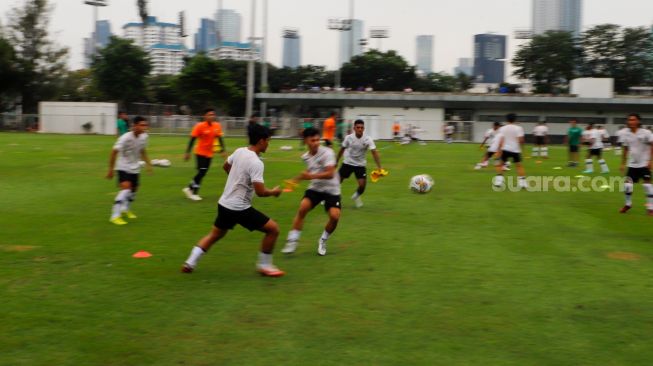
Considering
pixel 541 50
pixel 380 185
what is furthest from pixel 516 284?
pixel 541 50

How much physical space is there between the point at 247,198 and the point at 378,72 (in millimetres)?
73611

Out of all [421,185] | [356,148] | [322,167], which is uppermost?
[356,148]

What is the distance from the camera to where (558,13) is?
117375 millimetres

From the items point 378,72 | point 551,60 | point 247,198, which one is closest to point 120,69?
point 378,72

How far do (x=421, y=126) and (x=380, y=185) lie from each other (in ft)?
115

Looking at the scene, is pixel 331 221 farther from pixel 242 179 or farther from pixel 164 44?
pixel 164 44

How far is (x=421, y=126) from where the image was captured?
5028cm

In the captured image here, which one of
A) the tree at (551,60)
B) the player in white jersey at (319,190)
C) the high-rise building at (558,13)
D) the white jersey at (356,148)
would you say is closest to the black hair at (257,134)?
the player in white jersey at (319,190)

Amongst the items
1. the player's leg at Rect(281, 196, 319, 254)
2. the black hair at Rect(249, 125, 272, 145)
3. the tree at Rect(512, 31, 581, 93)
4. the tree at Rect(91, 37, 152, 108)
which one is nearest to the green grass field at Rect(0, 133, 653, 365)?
the player's leg at Rect(281, 196, 319, 254)

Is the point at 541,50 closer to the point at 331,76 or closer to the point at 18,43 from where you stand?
the point at 331,76

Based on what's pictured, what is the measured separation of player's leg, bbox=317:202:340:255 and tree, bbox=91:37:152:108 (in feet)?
175

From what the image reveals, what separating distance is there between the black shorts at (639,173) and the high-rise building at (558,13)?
97.0 m

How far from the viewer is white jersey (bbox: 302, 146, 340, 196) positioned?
26.4 ft

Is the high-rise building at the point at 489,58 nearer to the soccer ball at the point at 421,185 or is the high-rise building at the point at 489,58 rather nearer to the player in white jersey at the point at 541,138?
the player in white jersey at the point at 541,138
